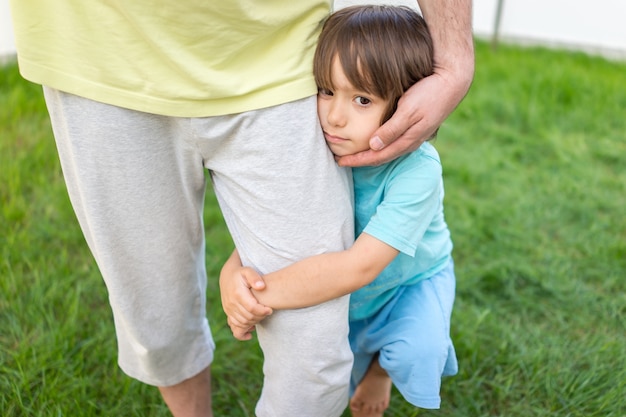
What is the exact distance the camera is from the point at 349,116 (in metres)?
1.42

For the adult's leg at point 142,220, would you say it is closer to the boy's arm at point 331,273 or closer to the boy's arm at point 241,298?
the boy's arm at point 241,298

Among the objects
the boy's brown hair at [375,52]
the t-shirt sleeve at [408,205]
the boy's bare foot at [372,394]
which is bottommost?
the boy's bare foot at [372,394]

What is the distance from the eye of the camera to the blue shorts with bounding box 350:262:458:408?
1641 mm

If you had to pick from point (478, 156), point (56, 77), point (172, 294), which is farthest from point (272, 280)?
point (478, 156)

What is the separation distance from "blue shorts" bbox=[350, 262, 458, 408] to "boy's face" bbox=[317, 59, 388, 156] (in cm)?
47

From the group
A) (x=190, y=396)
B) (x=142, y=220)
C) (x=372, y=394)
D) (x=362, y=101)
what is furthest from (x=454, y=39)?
(x=190, y=396)

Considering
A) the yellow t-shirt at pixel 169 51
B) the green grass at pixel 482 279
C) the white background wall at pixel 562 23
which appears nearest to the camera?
the yellow t-shirt at pixel 169 51

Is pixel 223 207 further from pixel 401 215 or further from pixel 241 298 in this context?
pixel 401 215

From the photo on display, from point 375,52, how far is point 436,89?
0.14 m

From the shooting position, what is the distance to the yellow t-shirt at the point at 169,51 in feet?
4.25

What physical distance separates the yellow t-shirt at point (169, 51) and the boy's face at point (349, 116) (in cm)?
7

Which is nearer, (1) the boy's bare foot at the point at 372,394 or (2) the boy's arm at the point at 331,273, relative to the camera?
(2) the boy's arm at the point at 331,273

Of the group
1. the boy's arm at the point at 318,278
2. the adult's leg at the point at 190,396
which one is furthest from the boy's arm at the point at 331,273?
the adult's leg at the point at 190,396

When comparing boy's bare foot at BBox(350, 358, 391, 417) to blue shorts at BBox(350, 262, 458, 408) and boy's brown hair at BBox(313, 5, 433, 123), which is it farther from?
boy's brown hair at BBox(313, 5, 433, 123)
